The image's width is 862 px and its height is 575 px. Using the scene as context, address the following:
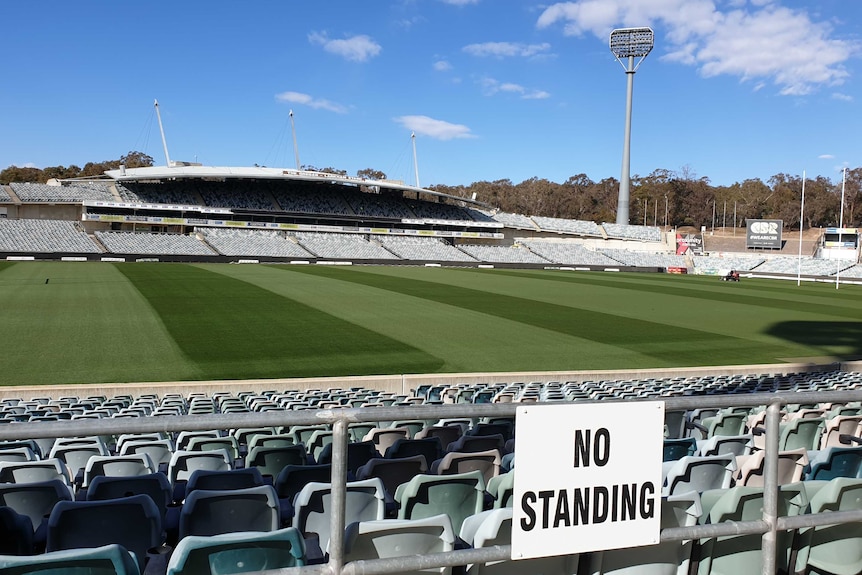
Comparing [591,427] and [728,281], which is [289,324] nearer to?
[591,427]

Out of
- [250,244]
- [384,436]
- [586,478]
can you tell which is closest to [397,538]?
[586,478]

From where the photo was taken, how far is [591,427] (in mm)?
3053

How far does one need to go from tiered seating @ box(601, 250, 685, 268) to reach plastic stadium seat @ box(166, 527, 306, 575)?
4002 inches

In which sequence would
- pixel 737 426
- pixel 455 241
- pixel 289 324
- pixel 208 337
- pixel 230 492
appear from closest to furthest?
pixel 230 492 → pixel 737 426 → pixel 208 337 → pixel 289 324 → pixel 455 241

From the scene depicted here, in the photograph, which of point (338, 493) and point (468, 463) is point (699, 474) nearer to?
point (468, 463)

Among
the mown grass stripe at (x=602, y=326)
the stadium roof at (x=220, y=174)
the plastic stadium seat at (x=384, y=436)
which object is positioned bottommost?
the mown grass stripe at (x=602, y=326)

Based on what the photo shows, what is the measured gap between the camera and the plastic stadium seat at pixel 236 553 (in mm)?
3035

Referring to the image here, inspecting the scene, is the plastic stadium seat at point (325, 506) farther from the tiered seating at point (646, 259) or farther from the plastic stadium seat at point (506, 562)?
the tiered seating at point (646, 259)

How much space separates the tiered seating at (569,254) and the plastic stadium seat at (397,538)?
98137mm

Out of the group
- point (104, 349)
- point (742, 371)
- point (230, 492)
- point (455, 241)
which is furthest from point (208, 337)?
point (455, 241)

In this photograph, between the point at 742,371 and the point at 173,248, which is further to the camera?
the point at 173,248

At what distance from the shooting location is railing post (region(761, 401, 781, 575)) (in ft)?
10.3

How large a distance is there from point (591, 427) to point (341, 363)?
1887 centimetres

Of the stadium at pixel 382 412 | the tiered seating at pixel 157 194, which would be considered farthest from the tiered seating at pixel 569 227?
the stadium at pixel 382 412
